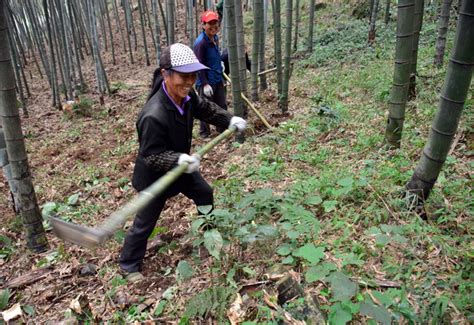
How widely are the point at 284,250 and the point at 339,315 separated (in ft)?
2.10

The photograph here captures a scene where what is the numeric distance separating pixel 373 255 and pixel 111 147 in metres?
5.41

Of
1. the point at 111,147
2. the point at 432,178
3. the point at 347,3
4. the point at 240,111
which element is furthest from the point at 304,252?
the point at 347,3

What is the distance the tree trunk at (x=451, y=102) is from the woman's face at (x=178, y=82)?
5.67 feet

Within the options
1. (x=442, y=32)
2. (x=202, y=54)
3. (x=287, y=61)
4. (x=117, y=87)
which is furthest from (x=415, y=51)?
(x=117, y=87)

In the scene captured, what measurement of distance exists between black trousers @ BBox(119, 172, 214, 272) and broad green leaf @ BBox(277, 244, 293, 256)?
0.88 m

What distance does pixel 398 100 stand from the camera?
11.1 ft

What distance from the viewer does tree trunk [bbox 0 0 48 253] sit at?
284 cm

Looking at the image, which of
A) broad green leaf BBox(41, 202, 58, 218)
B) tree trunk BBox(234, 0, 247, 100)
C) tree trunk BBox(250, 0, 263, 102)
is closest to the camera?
broad green leaf BBox(41, 202, 58, 218)

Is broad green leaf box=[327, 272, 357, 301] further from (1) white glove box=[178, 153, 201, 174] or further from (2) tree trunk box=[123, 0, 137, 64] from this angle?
(2) tree trunk box=[123, 0, 137, 64]

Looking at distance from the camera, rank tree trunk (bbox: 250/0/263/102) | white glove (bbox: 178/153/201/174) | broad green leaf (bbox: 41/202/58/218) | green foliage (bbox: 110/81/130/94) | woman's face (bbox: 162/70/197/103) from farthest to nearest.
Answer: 1. green foliage (bbox: 110/81/130/94)
2. tree trunk (bbox: 250/0/263/102)
3. broad green leaf (bbox: 41/202/58/218)
4. woman's face (bbox: 162/70/197/103)
5. white glove (bbox: 178/153/201/174)

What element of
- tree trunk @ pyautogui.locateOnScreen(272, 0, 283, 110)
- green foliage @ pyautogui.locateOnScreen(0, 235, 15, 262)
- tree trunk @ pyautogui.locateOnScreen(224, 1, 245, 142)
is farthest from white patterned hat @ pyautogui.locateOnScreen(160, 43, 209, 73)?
tree trunk @ pyautogui.locateOnScreen(272, 0, 283, 110)

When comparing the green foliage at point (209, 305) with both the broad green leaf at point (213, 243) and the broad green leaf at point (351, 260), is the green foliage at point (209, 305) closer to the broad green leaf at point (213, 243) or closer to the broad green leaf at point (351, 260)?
the broad green leaf at point (213, 243)

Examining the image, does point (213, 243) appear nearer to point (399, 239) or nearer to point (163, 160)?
point (163, 160)

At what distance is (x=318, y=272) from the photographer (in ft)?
6.79
